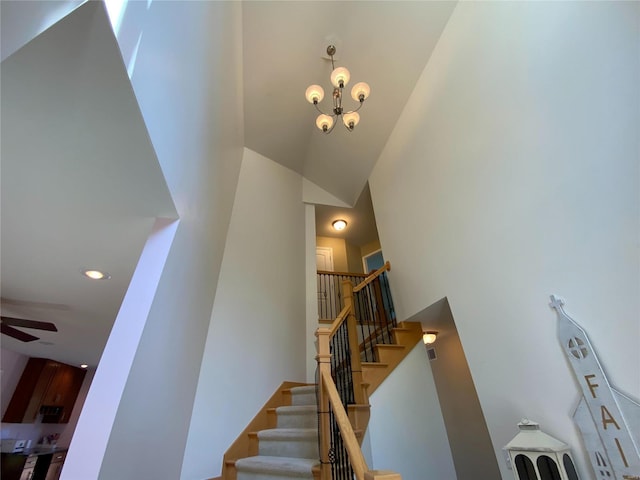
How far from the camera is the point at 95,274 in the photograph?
2.58 meters

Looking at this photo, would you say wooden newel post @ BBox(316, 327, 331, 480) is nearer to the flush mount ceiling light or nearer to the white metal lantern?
the white metal lantern

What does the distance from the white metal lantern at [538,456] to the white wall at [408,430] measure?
1.41m

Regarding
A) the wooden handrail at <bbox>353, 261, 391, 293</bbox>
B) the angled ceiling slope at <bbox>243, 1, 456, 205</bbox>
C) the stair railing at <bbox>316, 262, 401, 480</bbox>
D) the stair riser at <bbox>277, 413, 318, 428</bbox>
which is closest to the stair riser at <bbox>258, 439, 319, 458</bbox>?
the stair riser at <bbox>277, 413, 318, 428</bbox>

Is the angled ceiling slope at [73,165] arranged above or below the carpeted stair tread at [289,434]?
above

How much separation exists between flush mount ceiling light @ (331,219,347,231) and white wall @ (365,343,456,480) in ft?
11.3

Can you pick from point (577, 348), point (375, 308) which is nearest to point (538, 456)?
point (577, 348)

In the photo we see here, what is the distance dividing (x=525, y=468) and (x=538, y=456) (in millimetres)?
146

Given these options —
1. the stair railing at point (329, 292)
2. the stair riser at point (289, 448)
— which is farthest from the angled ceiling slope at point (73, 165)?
the stair railing at point (329, 292)

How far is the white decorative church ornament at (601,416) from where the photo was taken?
1.50 metres

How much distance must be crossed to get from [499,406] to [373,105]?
382 cm

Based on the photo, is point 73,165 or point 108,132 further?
point 73,165

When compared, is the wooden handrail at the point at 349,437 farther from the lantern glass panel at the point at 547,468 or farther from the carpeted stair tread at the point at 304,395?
the carpeted stair tread at the point at 304,395

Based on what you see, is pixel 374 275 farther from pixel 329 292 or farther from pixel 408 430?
pixel 408 430

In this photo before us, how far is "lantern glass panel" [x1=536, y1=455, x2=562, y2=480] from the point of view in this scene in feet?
5.55
